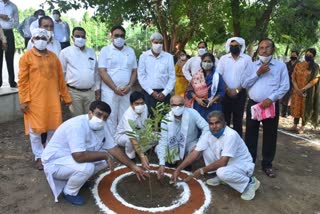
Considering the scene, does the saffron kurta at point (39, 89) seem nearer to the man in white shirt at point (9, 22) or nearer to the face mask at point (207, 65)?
the face mask at point (207, 65)

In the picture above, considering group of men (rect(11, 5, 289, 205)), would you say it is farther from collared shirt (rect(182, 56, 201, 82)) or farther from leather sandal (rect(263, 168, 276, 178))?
collared shirt (rect(182, 56, 201, 82))

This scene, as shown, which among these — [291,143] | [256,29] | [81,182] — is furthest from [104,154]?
[256,29]

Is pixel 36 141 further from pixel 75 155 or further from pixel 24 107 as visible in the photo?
pixel 75 155

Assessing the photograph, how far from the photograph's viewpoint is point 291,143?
7371mm

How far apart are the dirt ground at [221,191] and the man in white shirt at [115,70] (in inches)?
63.5

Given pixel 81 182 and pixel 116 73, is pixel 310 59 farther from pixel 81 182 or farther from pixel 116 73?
pixel 81 182

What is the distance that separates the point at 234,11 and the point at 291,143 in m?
3.76

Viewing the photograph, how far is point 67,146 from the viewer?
4.17 meters

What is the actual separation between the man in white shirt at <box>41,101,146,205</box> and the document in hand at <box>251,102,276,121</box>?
1933mm

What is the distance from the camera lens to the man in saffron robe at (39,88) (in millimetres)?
4750

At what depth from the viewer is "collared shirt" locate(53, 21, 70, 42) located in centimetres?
838

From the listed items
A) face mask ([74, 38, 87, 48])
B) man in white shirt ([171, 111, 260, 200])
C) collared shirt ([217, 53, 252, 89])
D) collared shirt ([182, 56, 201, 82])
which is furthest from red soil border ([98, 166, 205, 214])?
collared shirt ([182, 56, 201, 82])

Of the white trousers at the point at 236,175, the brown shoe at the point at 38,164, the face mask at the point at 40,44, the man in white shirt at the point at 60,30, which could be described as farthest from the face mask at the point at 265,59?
the man in white shirt at the point at 60,30

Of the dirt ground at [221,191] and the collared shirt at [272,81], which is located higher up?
the collared shirt at [272,81]
